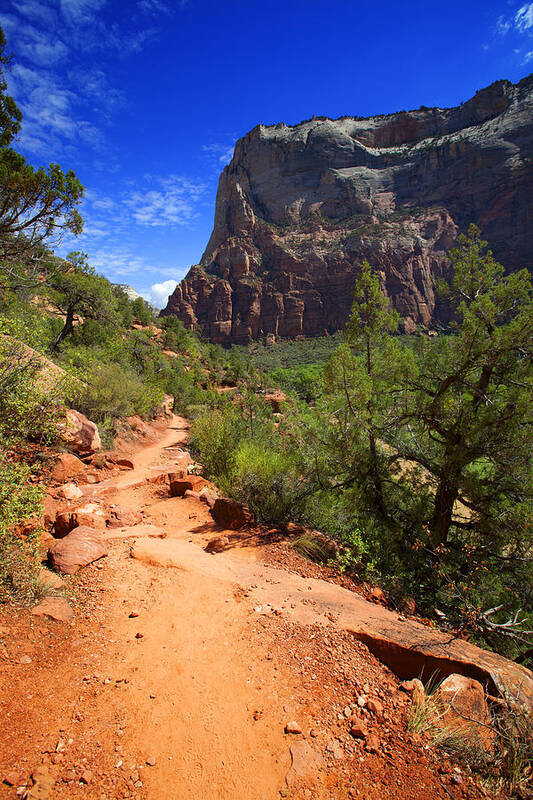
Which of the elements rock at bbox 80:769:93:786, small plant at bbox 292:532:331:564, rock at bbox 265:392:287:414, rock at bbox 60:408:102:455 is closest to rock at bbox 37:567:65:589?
rock at bbox 80:769:93:786

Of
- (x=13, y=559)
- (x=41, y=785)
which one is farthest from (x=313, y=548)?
(x=41, y=785)

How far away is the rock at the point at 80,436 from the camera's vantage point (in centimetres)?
829

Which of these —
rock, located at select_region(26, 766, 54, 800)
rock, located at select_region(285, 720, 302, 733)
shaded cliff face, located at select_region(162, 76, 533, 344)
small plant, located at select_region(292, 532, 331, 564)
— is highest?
shaded cliff face, located at select_region(162, 76, 533, 344)

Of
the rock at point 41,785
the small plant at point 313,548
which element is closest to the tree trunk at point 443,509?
Answer: the small plant at point 313,548

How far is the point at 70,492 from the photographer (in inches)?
259

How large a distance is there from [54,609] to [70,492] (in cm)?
371

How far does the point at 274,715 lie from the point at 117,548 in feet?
10.0

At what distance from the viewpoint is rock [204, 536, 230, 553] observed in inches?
217

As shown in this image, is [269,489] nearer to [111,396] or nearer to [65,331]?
[111,396]

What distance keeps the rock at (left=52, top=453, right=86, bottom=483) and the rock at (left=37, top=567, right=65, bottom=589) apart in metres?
3.95

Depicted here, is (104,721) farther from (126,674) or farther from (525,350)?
(525,350)

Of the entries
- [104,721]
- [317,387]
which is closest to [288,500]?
[317,387]

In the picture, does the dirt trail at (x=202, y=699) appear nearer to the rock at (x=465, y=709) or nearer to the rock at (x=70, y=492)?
the rock at (x=465, y=709)

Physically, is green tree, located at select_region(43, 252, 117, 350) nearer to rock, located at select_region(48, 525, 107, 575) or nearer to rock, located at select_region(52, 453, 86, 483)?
rock, located at select_region(52, 453, 86, 483)
